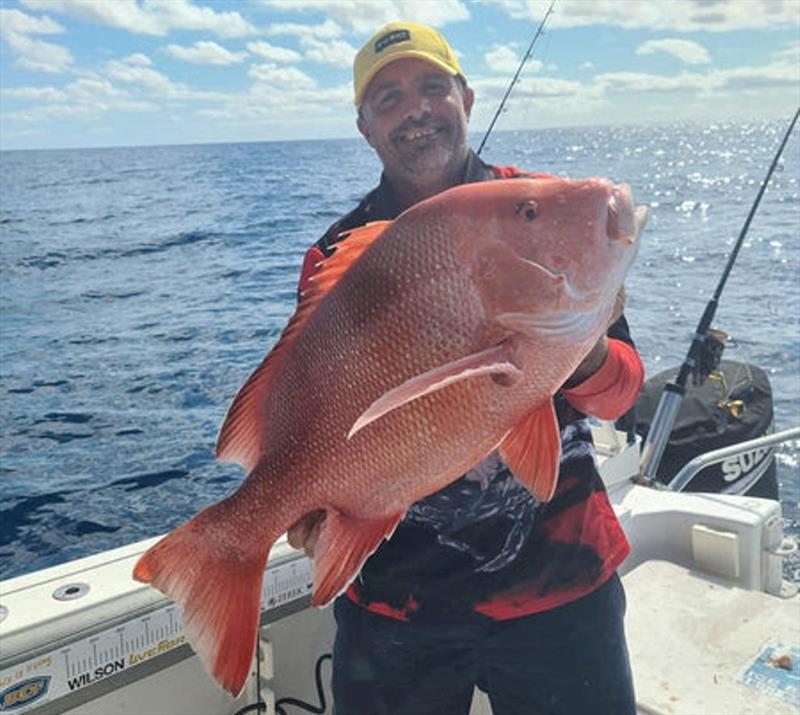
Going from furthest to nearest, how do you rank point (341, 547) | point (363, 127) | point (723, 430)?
point (723, 430)
point (363, 127)
point (341, 547)

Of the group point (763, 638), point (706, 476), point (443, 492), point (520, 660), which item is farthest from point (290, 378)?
point (706, 476)

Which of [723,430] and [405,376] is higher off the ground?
[405,376]

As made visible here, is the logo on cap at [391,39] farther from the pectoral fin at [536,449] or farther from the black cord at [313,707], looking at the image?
the black cord at [313,707]

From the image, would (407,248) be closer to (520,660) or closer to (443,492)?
(443,492)

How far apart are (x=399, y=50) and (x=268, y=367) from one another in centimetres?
102

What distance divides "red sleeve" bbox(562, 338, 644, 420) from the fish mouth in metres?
0.38

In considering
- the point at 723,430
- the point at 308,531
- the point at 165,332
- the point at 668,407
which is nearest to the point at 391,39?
the point at 308,531

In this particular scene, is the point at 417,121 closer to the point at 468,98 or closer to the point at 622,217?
the point at 468,98

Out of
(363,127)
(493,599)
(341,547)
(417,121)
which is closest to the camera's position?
(341,547)

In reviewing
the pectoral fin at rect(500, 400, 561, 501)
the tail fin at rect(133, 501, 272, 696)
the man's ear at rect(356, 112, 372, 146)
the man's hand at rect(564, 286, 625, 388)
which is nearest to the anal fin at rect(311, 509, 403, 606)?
the tail fin at rect(133, 501, 272, 696)

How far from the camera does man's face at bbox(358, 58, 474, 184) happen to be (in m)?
2.14

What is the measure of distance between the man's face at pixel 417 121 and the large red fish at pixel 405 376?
680mm

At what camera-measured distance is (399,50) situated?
2.16 m

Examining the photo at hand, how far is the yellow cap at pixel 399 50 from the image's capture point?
2160 mm
